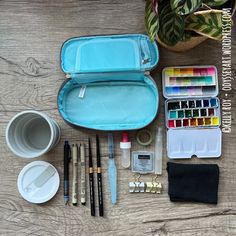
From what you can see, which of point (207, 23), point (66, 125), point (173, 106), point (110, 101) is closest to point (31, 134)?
point (66, 125)

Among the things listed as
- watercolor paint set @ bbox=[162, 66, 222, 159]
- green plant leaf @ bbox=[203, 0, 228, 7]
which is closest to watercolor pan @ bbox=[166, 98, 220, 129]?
watercolor paint set @ bbox=[162, 66, 222, 159]

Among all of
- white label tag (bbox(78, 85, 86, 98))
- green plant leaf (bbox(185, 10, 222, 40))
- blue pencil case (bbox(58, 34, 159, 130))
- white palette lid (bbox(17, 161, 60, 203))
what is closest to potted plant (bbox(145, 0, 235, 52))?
green plant leaf (bbox(185, 10, 222, 40))

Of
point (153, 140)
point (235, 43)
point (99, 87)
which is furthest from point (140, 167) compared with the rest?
point (235, 43)

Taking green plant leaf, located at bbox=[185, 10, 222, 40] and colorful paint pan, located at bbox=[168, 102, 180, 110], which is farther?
colorful paint pan, located at bbox=[168, 102, 180, 110]

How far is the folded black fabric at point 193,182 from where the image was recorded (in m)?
0.76

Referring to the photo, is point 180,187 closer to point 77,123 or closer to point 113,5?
point 77,123

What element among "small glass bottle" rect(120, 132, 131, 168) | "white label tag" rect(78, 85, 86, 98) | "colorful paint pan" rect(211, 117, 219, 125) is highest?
"white label tag" rect(78, 85, 86, 98)

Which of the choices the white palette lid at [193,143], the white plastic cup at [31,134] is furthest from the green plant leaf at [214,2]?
the white plastic cup at [31,134]

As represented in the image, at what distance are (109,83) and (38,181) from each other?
0.25 meters

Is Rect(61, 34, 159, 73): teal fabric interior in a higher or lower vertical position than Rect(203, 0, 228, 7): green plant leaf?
lower

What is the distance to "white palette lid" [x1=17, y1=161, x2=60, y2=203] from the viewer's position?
2.55 ft

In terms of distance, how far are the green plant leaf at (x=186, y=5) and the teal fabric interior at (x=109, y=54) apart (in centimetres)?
18

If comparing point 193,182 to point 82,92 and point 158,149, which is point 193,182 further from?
point 82,92

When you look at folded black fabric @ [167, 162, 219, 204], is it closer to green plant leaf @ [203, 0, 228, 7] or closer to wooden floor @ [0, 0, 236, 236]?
wooden floor @ [0, 0, 236, 236]
